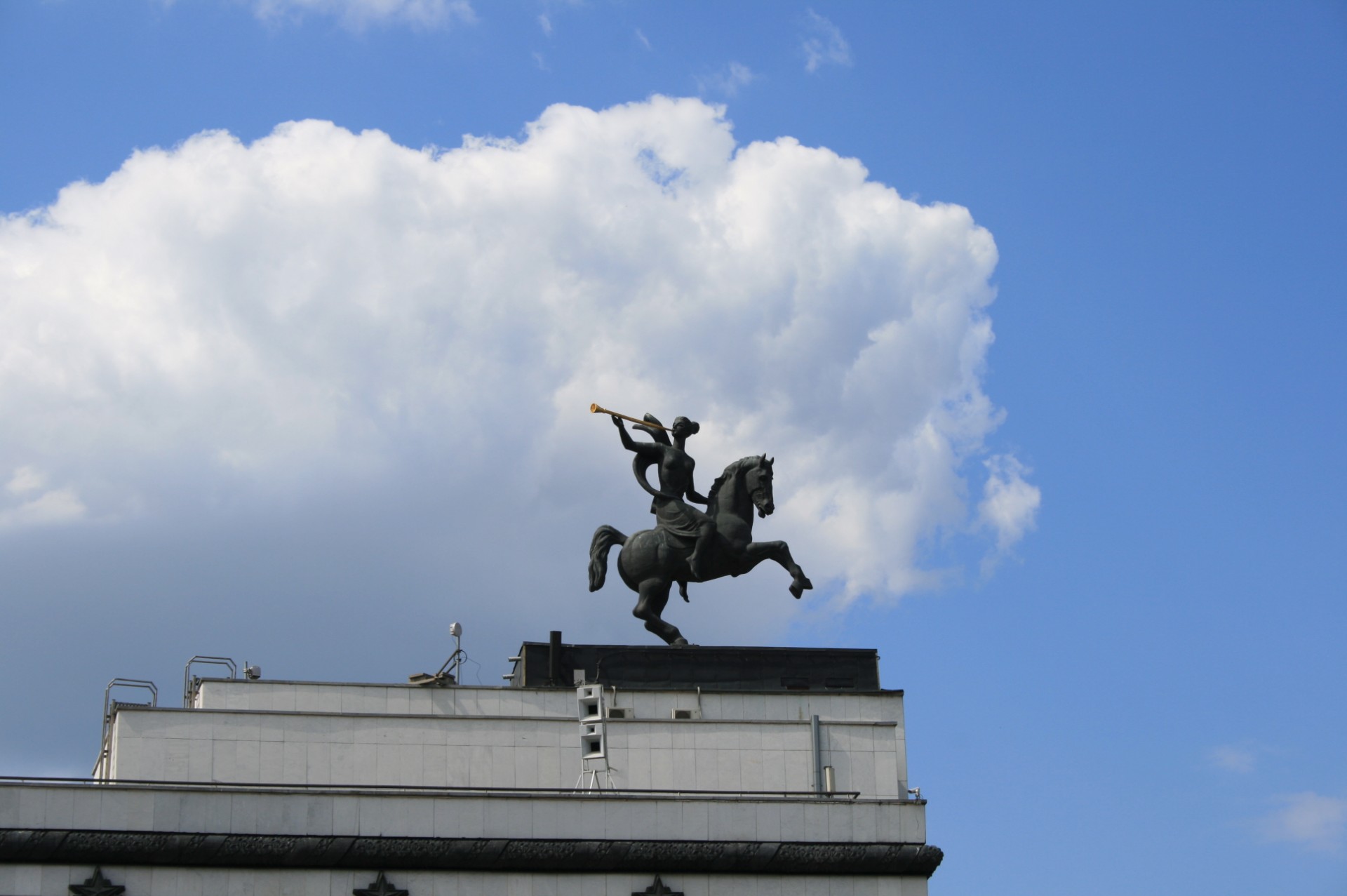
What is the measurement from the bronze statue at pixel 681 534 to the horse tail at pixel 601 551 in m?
0.02

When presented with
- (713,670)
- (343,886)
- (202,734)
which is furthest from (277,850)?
(713,670)

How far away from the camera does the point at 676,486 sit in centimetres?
5731

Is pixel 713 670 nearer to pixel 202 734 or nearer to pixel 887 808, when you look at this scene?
pixel 887 808

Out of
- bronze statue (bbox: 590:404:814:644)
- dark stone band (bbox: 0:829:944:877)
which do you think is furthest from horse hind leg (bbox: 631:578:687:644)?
dark stone band (bbox: 0:829:944:877)

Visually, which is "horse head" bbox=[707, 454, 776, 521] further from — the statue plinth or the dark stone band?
the dark stone band

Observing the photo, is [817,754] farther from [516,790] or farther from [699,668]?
[516,790]

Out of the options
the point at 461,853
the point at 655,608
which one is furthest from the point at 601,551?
the point at 461,853

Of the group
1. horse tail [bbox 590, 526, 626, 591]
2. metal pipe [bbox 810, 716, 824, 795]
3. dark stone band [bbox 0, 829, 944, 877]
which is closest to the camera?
dark stone band [bbox 0, 829, 944, 877]

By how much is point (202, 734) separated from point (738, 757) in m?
12.8

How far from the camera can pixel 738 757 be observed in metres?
53.4

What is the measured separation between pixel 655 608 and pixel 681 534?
2.07 metres

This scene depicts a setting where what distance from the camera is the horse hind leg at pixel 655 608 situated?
5653 centimetres

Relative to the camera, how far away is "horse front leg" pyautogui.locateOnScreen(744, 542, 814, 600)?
187 ft

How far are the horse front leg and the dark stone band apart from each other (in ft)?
31.6
